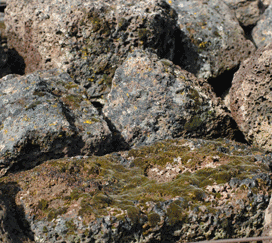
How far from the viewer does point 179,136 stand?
7898 mm

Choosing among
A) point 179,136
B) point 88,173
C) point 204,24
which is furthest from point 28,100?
point 204,24

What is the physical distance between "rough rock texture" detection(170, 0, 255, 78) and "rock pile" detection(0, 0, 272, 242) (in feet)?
0.12

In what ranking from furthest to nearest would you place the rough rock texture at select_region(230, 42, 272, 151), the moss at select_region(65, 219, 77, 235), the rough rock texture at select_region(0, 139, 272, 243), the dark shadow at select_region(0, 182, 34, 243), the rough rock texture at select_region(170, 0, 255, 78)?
1. the rough rock texture at select_region(170, 0, 255, 78)
2. the rough rock texture at select_region(230, 42, 272, 151)
3. the rough rock texture at select_region(0, 139, 272, 243)
4. the moss at select_region(65, 219, 77, 235)
5. the dark shadow at select_region(0, 182, 34, 243)

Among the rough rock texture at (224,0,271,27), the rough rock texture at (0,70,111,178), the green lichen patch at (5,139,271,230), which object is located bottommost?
the green lichen patch at (5,139,271,230)

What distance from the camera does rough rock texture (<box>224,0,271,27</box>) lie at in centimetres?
1266

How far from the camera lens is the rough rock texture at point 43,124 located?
6582 millimetres

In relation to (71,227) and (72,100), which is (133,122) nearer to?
→ (72,100)

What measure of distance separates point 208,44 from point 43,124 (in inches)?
257

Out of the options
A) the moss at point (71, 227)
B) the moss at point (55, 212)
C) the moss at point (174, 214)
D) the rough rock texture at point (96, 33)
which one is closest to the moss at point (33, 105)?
the rough rock texture at point (96, 33)

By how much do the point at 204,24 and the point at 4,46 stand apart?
7031 millimetres

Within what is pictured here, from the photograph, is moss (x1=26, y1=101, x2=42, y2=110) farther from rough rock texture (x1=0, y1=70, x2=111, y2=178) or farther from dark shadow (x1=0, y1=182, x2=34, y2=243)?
dark shadow (x1=0, y1=182, x2=34, y2=243)

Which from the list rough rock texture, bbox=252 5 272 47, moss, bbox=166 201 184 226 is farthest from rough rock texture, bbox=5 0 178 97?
moss, bbox=166 201 184 226

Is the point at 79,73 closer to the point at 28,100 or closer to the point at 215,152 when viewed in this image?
the point at 28,100

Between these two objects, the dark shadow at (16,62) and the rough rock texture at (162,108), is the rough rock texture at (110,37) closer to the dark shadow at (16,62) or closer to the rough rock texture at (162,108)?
the dark shadow at (16,62)
